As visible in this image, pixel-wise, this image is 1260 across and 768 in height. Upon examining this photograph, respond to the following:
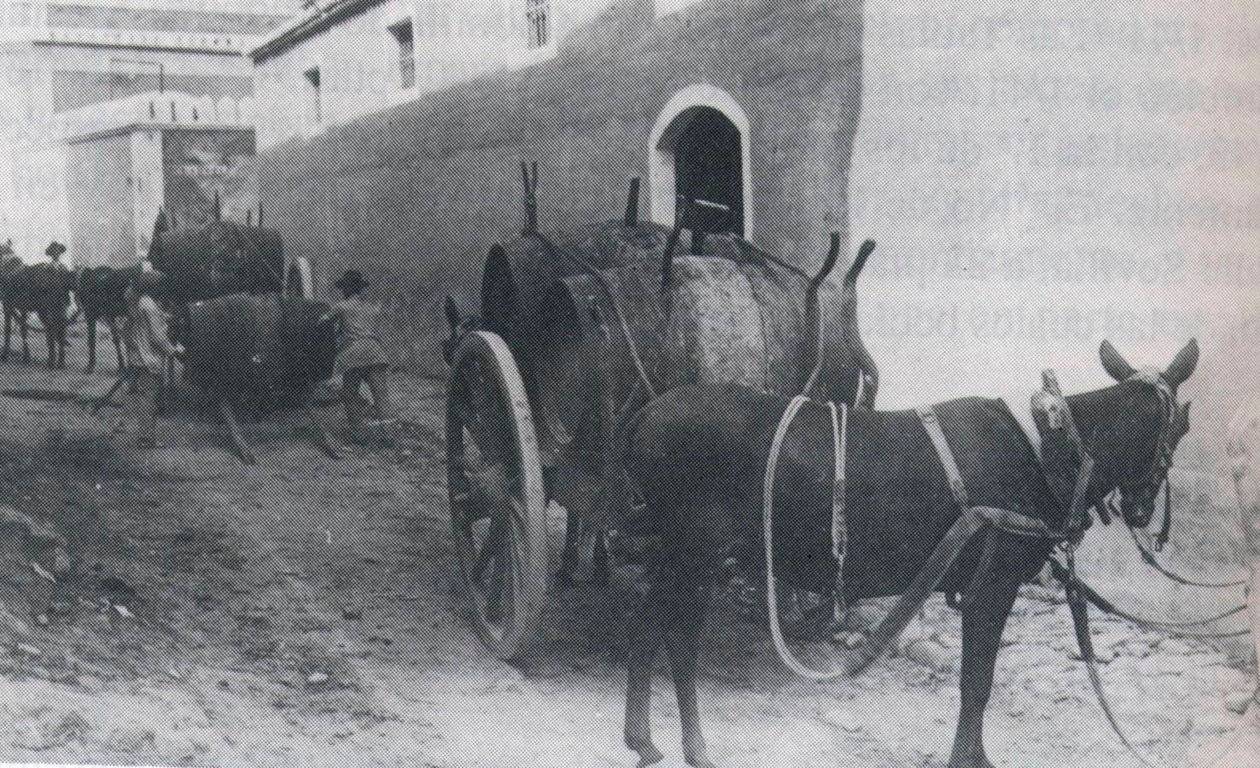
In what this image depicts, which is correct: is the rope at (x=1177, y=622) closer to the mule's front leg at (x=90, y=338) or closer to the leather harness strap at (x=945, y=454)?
the leather harness strap at (x=945, y=454)

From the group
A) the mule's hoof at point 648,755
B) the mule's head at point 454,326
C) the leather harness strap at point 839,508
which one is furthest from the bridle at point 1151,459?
the mule's head at point 454,326

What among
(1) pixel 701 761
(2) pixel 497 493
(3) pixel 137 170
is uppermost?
(3) pixel 137 170

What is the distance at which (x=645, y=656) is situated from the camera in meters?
3.29

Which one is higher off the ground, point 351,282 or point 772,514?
point 351,282

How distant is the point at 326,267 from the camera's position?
7.03 metres

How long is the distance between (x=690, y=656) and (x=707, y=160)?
9.87 feet

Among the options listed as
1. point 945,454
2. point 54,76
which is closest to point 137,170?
point 54,76

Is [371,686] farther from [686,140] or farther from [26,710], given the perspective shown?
[686,140]

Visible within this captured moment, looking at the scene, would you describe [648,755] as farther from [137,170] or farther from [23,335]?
[137,170]

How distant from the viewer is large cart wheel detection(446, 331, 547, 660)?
3564 mm

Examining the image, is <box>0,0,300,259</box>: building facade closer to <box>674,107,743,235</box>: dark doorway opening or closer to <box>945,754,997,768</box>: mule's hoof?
<box>674,107,743,235</box>: dark doorway opening

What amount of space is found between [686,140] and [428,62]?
148 cm

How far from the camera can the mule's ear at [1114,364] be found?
2920 mm

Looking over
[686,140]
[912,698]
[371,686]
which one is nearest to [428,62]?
[686,140]
